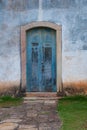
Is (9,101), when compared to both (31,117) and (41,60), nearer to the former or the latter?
(41,60)

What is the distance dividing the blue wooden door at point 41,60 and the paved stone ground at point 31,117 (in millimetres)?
1214

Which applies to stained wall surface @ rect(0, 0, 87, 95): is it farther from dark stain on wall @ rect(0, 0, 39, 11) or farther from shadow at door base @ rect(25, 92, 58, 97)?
shadow at door base @ rect(25, 92, 58, 97)

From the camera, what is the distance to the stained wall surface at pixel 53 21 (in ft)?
39.6

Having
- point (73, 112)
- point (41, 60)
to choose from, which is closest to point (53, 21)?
point (41, 60)

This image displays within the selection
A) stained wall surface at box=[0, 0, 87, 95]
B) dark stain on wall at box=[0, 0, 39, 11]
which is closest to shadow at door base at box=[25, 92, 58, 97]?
stained wall surface at box=[0, 0, 87, 95]

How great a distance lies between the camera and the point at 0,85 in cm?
1220

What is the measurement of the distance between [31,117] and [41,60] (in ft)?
12.2

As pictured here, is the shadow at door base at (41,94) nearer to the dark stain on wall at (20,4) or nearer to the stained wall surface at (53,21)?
the stained wall surface at (53,21)

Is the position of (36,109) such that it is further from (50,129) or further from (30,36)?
(30,36)

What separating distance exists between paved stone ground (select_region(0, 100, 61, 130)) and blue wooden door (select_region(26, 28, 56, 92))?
3.98 feet

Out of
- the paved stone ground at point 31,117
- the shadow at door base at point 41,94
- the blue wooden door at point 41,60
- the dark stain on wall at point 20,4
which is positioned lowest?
the paved stone ground at point 31,117

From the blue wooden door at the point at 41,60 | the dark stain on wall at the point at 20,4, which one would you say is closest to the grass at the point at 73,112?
the blue wooden door at the point at 41,60

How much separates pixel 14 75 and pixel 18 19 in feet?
5.90

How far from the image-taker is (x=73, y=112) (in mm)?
9633
